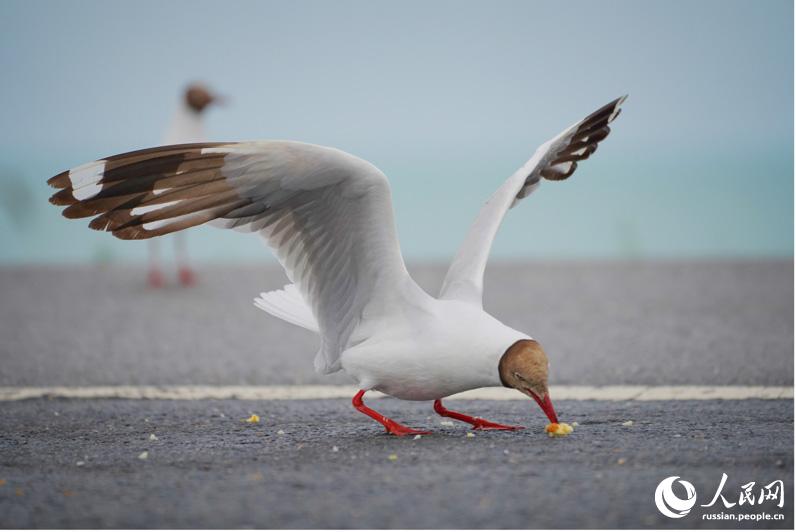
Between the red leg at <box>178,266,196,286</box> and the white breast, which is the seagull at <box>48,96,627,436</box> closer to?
the white breast

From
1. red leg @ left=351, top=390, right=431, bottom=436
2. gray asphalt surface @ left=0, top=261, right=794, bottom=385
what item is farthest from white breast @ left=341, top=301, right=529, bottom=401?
gray asphalt surface @ left=0, top=261, right=794, bottom=385

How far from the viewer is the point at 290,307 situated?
455 cm

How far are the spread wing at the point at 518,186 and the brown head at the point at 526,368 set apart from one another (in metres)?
0.49

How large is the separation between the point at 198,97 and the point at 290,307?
240 inches

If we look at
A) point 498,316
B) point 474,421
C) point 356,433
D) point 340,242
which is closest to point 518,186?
point 340,242

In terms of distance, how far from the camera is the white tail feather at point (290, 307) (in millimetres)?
4469

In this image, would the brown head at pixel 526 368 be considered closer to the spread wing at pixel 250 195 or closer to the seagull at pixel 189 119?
the spread wing at pixel 250 195

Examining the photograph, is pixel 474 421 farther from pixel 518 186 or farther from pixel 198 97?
pixel 198 97

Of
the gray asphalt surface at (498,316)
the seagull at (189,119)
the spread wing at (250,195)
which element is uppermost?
the seagull at (189,119)

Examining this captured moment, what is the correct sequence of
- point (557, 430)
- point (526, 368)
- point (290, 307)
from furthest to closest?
1. point (290, 307)
2. point (557, 430)
3. point (526, 368)

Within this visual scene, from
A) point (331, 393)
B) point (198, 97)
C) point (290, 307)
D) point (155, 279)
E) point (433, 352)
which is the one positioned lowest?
point (331, 393)

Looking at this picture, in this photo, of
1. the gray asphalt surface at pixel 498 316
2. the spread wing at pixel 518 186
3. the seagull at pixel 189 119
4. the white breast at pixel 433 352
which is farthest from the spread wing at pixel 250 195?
the seagull at pixel 189 119

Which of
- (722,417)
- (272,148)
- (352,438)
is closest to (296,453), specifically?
(352,438)

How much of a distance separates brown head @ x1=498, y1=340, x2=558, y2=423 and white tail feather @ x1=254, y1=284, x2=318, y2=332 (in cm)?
104
